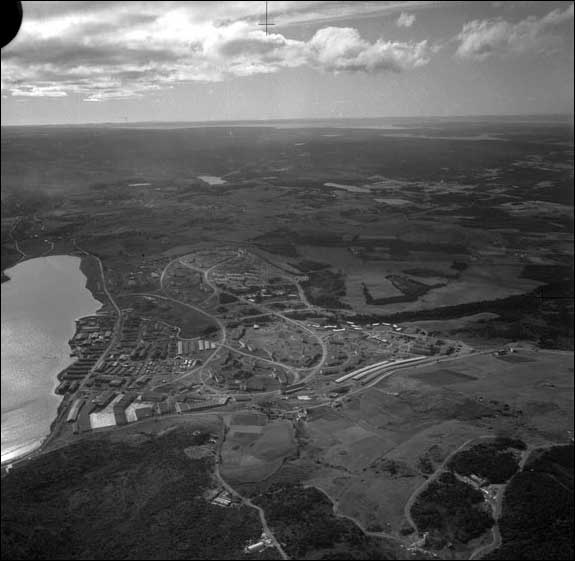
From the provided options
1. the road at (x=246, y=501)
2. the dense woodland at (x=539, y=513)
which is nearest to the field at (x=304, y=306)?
the road at (x=246, y=501)

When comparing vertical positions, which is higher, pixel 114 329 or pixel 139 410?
pixel 114 329

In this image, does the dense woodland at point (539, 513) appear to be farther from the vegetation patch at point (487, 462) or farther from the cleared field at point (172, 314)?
the cleared field at point (172, 314)

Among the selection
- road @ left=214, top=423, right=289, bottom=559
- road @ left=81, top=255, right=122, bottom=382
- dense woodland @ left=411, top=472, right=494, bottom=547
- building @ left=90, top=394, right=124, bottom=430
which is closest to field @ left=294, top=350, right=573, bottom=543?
dense woodland @ left=411, top=472, right=494, bottom=547

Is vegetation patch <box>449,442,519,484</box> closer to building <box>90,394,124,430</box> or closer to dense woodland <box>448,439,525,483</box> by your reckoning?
dense woodland <box>448,439,525,483</box>

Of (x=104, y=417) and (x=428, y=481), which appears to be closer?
(x=428, y=481)

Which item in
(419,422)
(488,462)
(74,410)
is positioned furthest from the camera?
(74,410)

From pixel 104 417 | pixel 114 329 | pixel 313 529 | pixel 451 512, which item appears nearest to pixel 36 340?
pixel 114 329

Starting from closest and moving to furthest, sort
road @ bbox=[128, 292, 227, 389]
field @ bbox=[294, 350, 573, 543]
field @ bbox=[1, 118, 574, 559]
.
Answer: field @ bbox=[1, 118, 574, 559] → field @ bbox=[294, 350, 573, 543] → road @ bbox=[128, 292, 227, 389]

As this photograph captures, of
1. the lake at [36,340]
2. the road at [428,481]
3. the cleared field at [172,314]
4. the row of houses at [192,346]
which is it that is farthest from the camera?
the cleared field at [172,314]

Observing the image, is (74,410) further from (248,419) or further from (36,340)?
(248,419)

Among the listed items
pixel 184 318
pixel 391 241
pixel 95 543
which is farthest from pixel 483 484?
pixel 391 241
